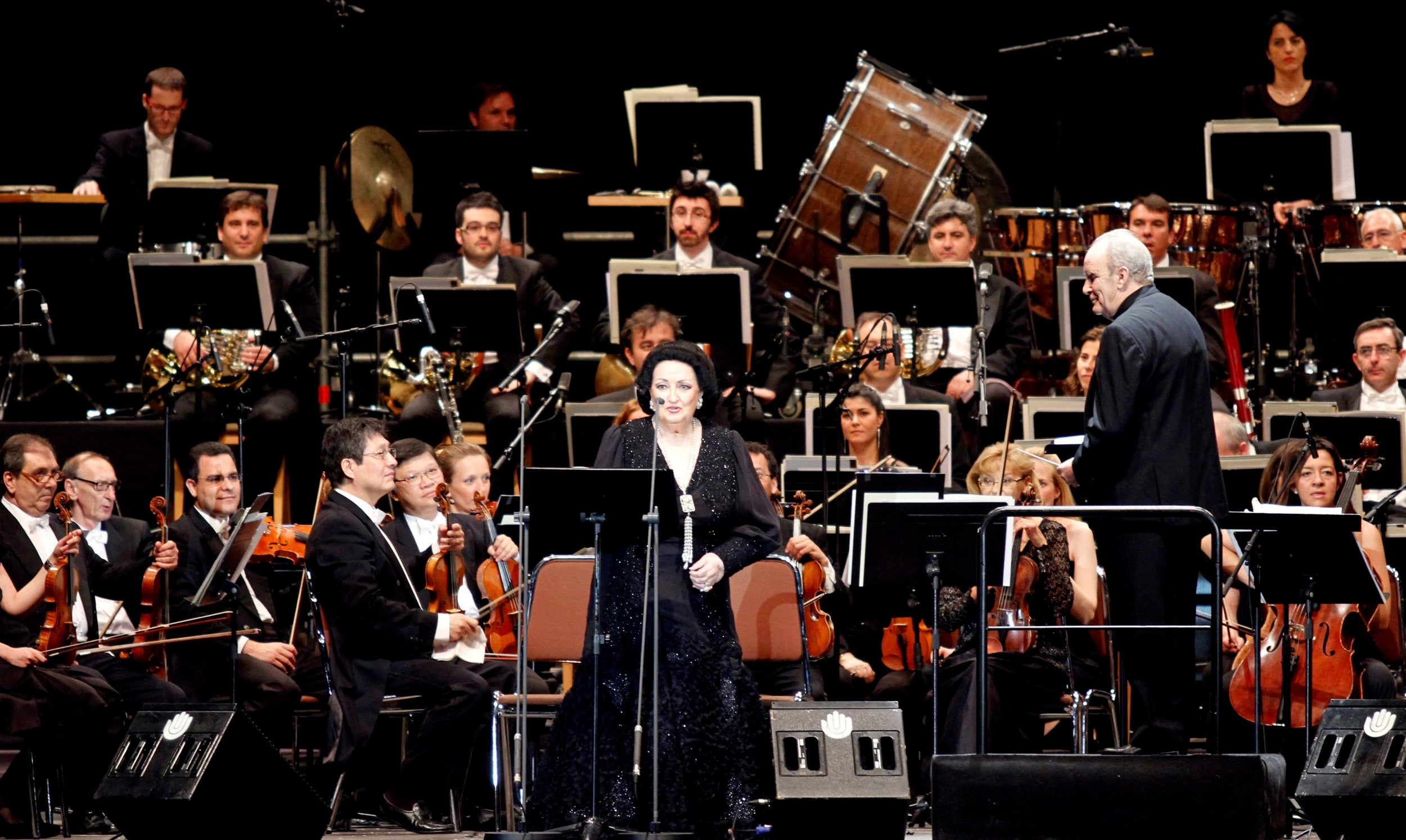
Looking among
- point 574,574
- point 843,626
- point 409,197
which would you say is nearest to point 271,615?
point 574,574

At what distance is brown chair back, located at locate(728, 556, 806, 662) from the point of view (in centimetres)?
608

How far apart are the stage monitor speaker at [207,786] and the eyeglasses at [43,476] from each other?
1657mm

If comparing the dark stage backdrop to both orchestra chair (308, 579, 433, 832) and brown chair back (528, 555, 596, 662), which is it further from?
brown chair back (528, 555, 596, 662)

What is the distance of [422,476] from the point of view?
6.79 metres

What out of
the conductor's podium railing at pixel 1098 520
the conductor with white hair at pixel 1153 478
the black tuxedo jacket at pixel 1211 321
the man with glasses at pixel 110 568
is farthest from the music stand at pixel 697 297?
the conductor's podium railing at pixel 1098 520

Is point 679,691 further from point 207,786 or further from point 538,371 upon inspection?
point 538,371

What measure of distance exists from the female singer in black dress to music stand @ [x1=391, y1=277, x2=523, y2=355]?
2608 millimetres

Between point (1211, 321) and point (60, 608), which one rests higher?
point (1211, 321)

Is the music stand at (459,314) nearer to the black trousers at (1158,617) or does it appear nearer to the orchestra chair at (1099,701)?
the orchestra chair at (1099,701)

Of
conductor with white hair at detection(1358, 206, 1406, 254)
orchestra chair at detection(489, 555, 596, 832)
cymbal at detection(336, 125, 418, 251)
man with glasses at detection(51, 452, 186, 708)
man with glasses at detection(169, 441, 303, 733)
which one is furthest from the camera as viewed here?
cymbal at detection(336, 125, 418, 251)

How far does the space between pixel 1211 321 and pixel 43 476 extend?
5.19 metres

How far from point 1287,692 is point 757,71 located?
6.32 meters

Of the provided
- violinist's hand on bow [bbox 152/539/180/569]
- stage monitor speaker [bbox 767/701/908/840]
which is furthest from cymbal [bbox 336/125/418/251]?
stage monitor speaker [bbox 767/701/908/840]

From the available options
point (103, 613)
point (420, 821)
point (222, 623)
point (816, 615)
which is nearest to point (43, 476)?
point (103, 613)
